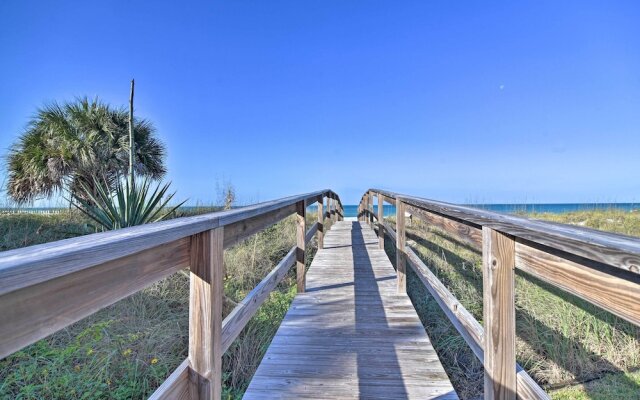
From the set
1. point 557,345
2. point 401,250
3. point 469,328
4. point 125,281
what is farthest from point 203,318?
point 557,345

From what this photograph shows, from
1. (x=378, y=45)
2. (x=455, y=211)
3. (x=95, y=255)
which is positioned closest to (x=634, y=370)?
(x=455, y=211)

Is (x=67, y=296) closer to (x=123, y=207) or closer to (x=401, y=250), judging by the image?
(x=401, y=250)

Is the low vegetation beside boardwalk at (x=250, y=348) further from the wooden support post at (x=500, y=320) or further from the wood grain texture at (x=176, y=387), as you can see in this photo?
the wooden support post at (x=500, y=320)

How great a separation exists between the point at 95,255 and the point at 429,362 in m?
2.15

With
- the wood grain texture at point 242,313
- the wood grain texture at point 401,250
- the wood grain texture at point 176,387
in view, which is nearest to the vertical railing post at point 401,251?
the wood grain texture at point 401,250

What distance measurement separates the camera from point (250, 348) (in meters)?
2.60

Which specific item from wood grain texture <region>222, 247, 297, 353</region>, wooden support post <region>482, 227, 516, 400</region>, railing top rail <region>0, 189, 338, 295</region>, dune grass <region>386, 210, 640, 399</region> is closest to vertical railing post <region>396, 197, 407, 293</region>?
dune grass <region>386, 210, 640, 399</region>

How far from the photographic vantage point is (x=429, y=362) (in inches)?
82.7

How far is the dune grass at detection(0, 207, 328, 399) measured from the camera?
2.03 meters

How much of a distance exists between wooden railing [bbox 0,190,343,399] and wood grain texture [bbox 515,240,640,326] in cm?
121

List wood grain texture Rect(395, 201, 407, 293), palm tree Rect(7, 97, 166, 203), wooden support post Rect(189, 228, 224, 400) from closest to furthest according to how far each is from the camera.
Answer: wooden support post Rect(189, 228, 224, 400) < wood grain texture Rect(395, 201, 407, 293) < palm tree Rect(7, 97, 166, 203)

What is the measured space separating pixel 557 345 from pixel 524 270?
2.29 m

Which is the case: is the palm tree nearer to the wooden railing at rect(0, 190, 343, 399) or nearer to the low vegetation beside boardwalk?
the low vegetation beside boardwalk

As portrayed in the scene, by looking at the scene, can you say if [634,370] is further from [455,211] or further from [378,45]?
[378,45]
